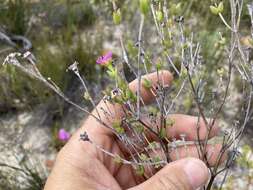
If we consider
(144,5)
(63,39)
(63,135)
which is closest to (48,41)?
(63,39)

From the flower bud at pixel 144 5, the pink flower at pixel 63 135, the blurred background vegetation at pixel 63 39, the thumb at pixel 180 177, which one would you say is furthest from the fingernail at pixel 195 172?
the pink flower at pixel 63 135

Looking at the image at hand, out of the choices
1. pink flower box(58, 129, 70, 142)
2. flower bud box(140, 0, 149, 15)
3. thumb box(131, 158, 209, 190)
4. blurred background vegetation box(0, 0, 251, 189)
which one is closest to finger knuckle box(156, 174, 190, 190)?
thumb box(131, 158, 209, 190)

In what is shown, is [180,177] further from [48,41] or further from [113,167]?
[48,41]

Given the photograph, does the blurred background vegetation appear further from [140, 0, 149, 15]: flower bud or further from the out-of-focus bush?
[140, 0, 149, 15]: flower bud

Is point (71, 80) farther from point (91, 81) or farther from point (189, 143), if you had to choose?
point (189, 143)

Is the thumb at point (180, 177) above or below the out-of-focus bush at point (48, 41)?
above

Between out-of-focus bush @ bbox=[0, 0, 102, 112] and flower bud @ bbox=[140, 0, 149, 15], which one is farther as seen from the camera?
out-of-focus bush @ bbox=[0, 0, 102, 112]

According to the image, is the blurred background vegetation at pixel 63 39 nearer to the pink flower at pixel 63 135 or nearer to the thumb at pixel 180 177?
the pink flower at pixel 63 135

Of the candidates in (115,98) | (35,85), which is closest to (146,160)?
(115,98)
